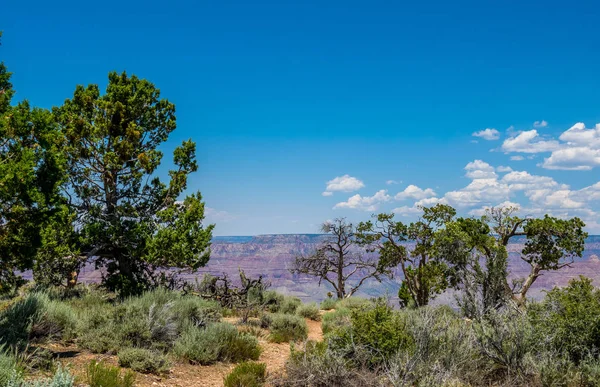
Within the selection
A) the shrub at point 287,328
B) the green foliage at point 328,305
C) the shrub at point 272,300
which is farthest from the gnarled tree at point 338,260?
the shrub at point 287,328

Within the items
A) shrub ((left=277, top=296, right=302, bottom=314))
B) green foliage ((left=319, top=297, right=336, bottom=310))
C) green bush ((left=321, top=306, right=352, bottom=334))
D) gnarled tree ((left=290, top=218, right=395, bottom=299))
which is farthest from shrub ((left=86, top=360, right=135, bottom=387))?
gnarled tree ((left=290, top=218, right=395, bottom=299))

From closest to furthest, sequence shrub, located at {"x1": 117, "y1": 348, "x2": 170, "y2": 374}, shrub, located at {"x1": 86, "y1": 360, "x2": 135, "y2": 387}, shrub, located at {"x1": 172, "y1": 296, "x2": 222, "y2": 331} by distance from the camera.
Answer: shrub, located at {"x1": 86, "y1": 360, "x2": 135, "y2": 387} → shrub, located at {"x1": 117, "y1": 348, "x2": 170, "y2": 374} → shrub, located at {"x1": 172, "y1": 296, "x2": 222, "y2": 331}

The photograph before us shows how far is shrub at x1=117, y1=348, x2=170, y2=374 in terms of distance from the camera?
862 cm

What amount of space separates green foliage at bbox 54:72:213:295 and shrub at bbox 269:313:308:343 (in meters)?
3.51

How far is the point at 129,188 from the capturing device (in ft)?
52.2

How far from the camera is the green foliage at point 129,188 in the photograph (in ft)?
47.3

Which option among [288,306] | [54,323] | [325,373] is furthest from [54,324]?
[288,306]

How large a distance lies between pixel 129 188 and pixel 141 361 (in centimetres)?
859

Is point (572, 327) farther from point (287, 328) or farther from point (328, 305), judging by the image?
point (328, 305)

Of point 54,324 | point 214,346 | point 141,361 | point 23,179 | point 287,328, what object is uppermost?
point 23,179

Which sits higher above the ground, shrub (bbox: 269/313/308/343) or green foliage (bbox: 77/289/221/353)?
green foliage (bbox: 77/289/221/353)

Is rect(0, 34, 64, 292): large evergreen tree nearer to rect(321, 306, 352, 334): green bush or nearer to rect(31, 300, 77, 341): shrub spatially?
rect(31, 300, 77, 341): shrub

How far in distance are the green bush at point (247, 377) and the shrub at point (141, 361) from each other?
1.45 m

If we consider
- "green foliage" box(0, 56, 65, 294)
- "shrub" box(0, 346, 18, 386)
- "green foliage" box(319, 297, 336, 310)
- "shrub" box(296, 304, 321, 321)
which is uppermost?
"green foliage" box(0, 56, 65, 294)
